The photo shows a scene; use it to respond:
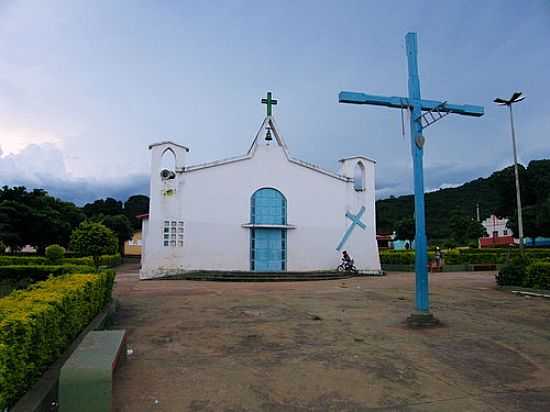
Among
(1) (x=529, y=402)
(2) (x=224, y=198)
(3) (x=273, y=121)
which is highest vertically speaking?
(3) (x=273, y=121)

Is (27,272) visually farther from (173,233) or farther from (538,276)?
(538,276)

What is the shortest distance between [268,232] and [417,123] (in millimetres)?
13188

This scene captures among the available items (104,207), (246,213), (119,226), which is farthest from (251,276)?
(104,207)

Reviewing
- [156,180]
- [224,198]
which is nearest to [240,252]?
[224,198]

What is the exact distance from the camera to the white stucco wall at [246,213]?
1992 cm

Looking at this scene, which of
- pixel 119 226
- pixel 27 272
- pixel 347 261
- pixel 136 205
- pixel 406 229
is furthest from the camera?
pixel 136 205

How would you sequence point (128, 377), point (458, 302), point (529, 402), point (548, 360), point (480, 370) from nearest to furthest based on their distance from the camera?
point (529, 402)
point (128, 377)
point (480, 370)
point (548, 360)
point (458, 302)

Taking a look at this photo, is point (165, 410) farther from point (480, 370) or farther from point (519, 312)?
point (519, 312)

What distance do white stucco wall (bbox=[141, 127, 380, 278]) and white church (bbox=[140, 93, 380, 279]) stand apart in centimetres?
4

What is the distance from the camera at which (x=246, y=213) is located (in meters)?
21.1

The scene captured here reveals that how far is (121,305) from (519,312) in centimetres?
915

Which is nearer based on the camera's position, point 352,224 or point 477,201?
point 352,224

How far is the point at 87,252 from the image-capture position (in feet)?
45.5

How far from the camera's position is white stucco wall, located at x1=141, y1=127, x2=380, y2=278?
19.9 m
